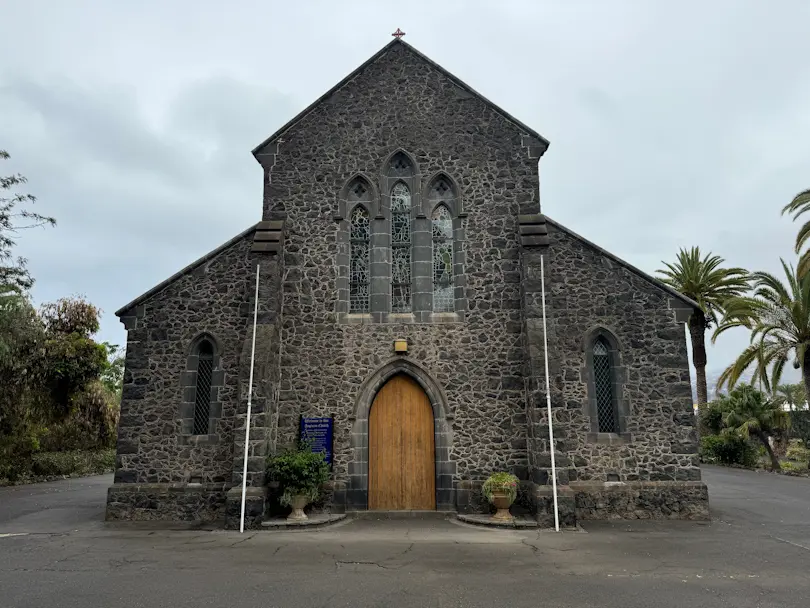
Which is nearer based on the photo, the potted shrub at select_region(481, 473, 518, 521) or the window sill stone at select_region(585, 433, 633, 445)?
the potted shrub at select_region(481, 473, 518, 521)

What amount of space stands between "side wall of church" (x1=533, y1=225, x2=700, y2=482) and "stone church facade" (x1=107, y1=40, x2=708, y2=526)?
0.14ft

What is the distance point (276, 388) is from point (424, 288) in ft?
13.1

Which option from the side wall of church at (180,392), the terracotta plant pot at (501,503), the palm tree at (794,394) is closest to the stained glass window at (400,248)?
the side wall of church at (180,392)

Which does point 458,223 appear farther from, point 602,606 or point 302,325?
point 602,606

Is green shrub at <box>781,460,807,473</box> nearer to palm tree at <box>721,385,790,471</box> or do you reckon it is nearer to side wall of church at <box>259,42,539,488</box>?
palm tree at <box>721,385,790,471</box>

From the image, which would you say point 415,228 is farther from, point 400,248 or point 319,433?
point 319,433

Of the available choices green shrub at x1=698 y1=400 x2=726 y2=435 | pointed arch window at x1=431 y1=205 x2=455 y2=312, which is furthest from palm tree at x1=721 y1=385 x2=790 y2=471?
pointed arch window at x1=431 y1=205 x2=455 y2=312

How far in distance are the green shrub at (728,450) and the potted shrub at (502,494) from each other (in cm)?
1839

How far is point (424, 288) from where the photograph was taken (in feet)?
42.7

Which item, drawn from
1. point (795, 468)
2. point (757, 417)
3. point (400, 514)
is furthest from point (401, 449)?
point (795, 468)

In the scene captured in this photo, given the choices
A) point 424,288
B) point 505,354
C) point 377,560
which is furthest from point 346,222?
point 377,560

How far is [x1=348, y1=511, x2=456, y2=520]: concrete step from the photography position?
11.9 m

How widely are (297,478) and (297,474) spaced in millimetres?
78

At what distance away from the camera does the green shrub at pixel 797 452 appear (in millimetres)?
25462
